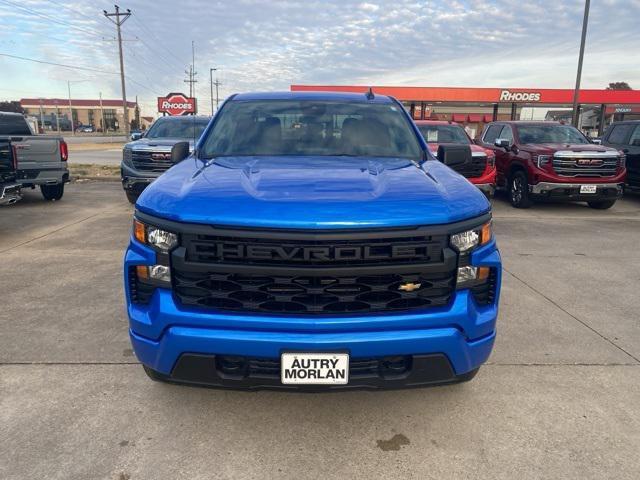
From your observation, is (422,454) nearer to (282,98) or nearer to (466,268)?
(466,268)

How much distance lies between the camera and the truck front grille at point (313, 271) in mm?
2270

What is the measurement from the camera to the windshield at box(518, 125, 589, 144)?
1075 centimetres

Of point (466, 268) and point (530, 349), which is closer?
point (466, 268)

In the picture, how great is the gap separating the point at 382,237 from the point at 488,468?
128cm

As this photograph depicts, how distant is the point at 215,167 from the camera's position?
9.95ft

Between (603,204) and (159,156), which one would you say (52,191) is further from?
(603,204)

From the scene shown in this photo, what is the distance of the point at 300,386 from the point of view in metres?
2.35

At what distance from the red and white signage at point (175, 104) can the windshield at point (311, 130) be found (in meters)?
27.9

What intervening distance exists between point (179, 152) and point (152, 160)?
6.07 m

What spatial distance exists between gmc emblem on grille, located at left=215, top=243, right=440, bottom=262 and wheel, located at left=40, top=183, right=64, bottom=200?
9.83m

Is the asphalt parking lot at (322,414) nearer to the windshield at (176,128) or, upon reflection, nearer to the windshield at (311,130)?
the windshield at (311,130)

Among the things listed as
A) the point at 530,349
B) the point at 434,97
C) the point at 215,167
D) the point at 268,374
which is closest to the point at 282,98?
the point at 215,167

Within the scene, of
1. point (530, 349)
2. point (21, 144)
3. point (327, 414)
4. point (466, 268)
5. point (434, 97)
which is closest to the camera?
point (466, 268)

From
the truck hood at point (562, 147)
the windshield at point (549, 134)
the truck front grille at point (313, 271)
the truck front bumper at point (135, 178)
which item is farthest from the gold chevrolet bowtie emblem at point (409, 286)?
the windshield at point (549, 134)
